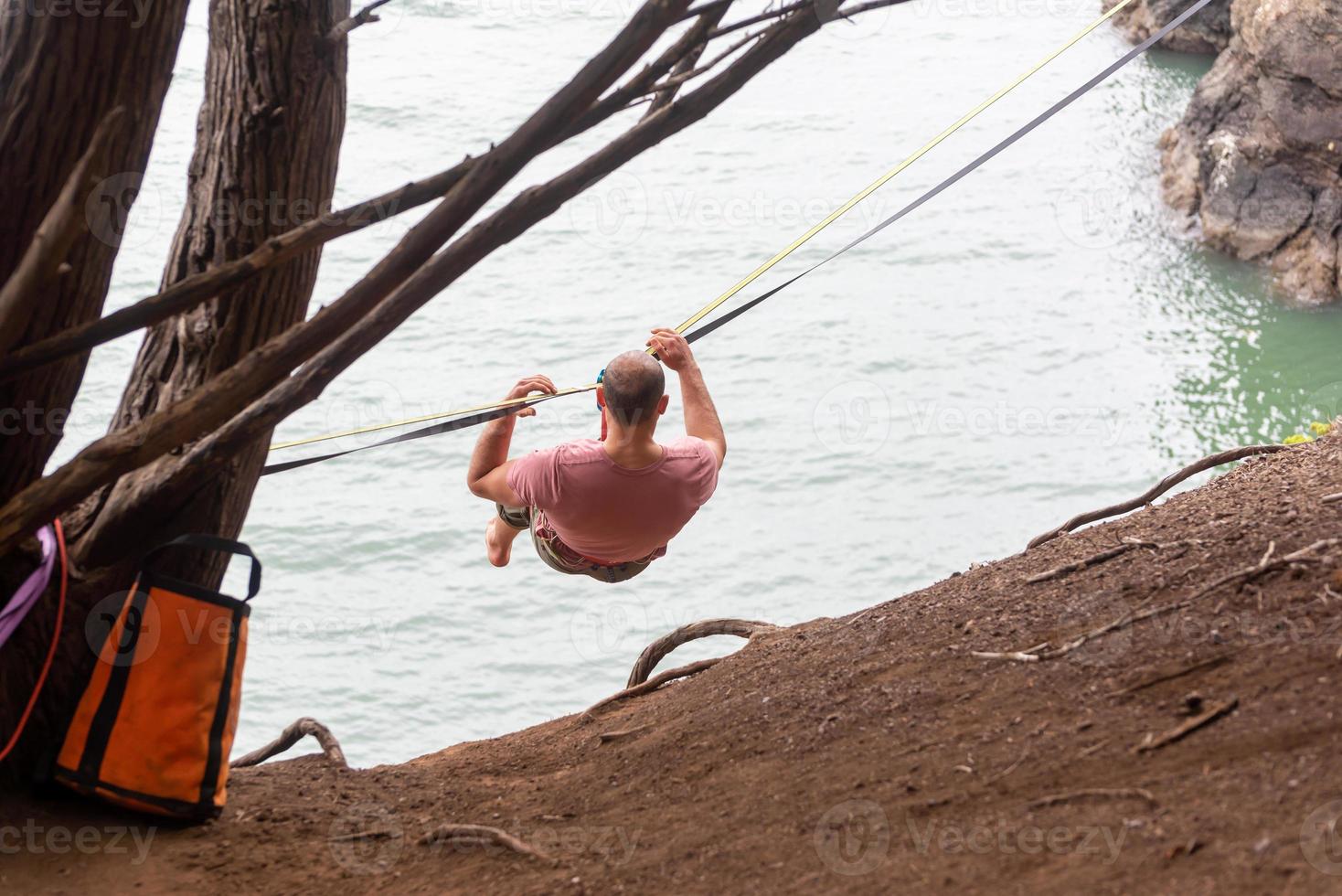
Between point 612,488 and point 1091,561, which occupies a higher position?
point 612,488

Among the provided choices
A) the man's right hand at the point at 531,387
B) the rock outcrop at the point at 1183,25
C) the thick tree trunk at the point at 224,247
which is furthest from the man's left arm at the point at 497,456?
the rock outcrop at the point at 1183,25

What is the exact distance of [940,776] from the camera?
87.7 inches

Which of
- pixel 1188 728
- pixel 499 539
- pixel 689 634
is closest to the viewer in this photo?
pixel 1188 728

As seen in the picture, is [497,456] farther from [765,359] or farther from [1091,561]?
[765,359]

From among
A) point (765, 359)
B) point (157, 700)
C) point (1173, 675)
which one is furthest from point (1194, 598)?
point (765, 359)

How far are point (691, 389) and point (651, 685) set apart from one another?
3.07 ft

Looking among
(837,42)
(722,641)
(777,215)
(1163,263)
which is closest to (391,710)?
(722,641)

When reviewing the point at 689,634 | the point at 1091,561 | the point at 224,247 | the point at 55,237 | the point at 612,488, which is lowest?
the point at 689,634

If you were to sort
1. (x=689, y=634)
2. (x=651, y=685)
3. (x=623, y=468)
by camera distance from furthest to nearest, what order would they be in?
(x=689, y=634)
(x=651, y=685)
(x=623, y=468)

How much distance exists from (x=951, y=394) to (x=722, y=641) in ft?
7.62

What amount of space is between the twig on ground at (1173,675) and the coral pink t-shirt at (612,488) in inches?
45.7

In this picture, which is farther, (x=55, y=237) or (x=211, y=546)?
(x=211, y=546)

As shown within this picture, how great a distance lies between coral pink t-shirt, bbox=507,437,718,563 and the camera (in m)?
3.06

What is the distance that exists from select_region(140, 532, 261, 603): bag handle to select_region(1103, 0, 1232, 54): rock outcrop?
416 inches
